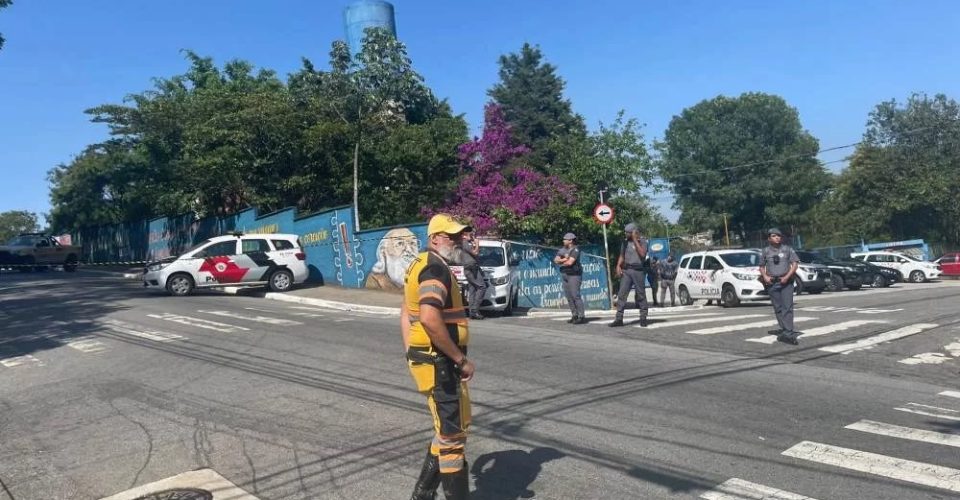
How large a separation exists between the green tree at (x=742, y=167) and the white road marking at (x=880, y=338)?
4878 cm

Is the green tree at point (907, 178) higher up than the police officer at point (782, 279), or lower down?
higher up

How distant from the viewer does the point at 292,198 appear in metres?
28.4

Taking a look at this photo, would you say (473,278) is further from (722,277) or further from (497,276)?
(722,277)

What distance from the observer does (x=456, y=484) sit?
445cm

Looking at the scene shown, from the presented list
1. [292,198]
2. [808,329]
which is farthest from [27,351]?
[292,198]

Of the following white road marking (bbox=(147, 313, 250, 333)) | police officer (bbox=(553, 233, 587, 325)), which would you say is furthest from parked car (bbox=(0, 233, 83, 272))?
police officer (bbox=(553, 233, 587, 325))

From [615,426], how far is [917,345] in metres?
6.89

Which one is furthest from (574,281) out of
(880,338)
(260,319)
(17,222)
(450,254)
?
(17,222)

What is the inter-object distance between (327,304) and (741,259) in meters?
11.0

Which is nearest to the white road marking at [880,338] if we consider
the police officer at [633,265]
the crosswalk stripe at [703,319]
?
the crosswalk stripe at [703,319]

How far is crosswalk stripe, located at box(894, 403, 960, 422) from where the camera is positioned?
6.79 m

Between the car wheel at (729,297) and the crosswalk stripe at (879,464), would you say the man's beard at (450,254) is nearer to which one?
the crosswalk stripe at (879,464)

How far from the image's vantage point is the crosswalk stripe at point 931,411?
679 centimetres

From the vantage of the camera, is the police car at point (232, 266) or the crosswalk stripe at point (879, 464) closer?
the crosswalk stripe at point (879, 464)
